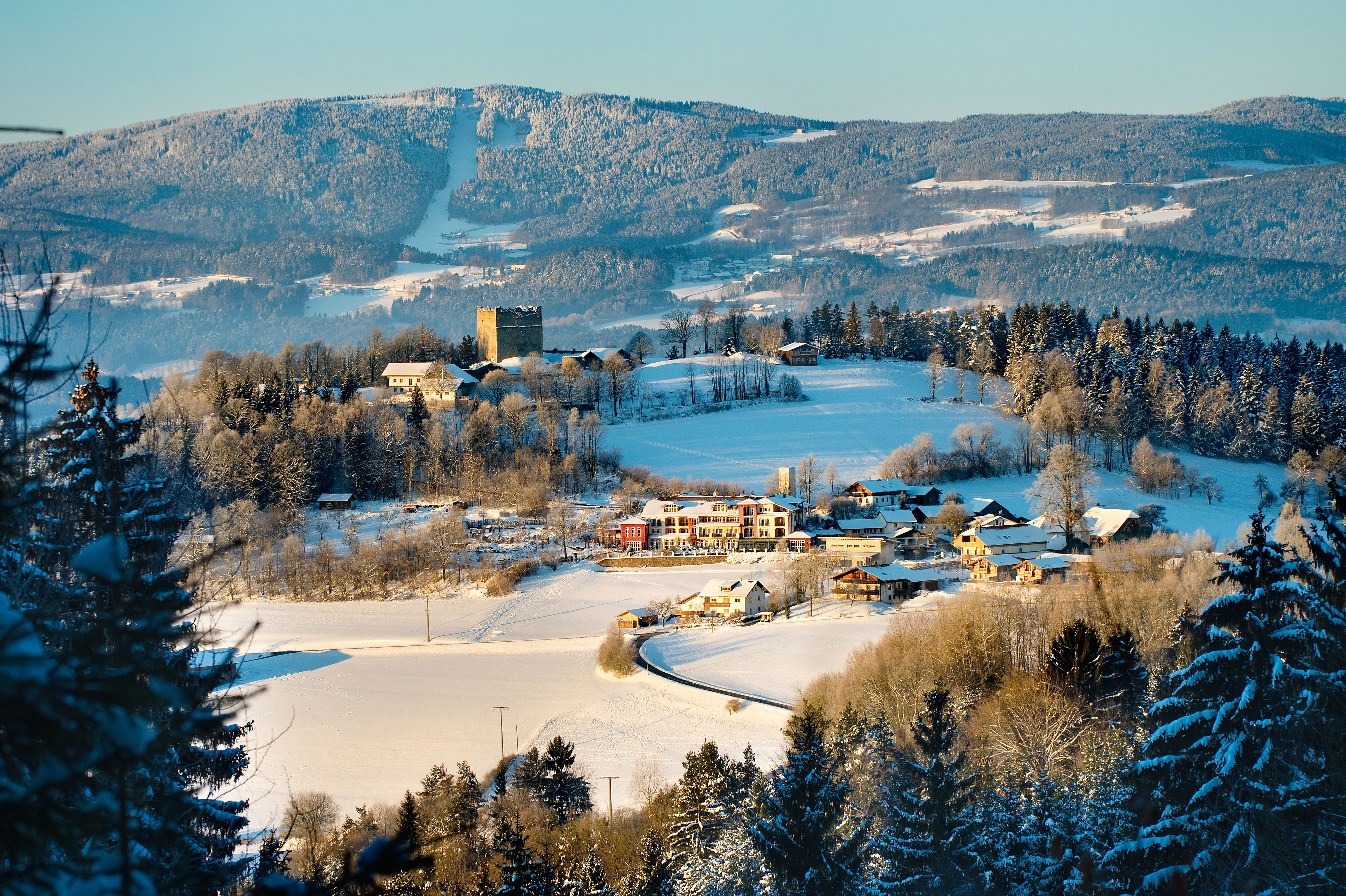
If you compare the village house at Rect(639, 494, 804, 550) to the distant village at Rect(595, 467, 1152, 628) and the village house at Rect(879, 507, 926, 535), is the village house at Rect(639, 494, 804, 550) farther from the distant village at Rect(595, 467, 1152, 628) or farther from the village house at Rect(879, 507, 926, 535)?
the village house at Rect(879, 507, 926, 535)

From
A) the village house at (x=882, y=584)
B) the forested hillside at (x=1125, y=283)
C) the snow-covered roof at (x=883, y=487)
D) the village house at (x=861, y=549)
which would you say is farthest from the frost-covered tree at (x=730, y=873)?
the forested hillside at (x=1125, y=283)

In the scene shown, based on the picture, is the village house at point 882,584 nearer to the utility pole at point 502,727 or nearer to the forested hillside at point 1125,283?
the utility pole at point 502,727

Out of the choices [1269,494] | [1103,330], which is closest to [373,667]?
[1269,494]

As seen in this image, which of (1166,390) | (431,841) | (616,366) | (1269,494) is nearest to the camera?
(431,841)

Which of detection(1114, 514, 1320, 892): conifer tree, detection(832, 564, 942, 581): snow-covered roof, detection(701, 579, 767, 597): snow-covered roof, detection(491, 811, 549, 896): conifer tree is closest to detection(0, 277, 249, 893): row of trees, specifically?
detection(491, 811, 549, 896): conifer tree

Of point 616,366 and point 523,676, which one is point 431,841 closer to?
point 523,676

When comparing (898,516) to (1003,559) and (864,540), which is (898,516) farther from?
(1003,559)

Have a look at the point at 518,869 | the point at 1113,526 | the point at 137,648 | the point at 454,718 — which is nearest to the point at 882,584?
the point at 1113,526
